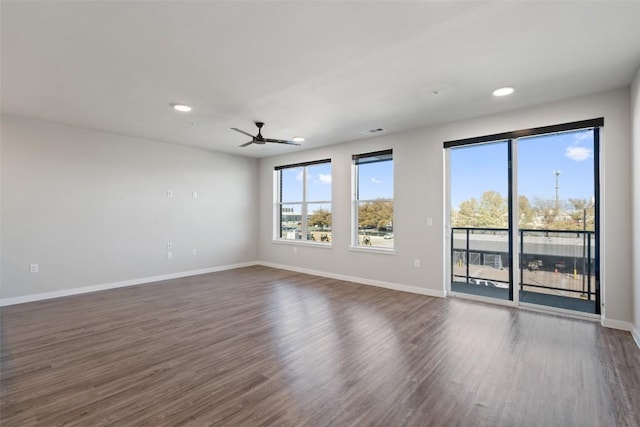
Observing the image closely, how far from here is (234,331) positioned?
3.18m

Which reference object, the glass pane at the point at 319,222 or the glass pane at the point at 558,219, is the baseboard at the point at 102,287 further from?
the glass pane at the point at 558,219

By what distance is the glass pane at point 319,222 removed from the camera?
6161 mm

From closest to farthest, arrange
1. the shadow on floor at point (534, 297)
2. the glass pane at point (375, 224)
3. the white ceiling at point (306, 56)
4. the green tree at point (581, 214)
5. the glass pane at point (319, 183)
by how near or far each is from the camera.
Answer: the white ceiling at point (306, 56), the green tree at point (581, 214), the shadow on floor at point (534, 297), the glass pane at point (375, 224), the glass pane at point (319, 183)

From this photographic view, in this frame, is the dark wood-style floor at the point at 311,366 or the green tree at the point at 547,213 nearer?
the dark wood-style floor at the point at 311,366

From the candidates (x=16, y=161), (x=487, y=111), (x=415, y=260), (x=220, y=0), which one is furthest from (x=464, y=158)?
(x=16, y=161)

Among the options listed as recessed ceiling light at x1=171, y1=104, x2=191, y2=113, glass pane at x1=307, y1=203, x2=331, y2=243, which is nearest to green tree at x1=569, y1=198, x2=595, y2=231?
glass pane at x1=307, y1=203, x2=331, y2=243

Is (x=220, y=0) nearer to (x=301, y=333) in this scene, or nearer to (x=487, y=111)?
(x=301, y=333)

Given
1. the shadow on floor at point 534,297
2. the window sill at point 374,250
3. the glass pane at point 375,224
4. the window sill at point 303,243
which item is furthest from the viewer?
the window sill at point 303,243

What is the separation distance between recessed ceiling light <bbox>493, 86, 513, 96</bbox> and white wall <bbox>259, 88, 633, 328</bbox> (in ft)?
2.42

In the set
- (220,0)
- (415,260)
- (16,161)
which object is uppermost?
(220,0)

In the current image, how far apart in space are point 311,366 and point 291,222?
4618 mm

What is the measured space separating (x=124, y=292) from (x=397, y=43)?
5.13 m

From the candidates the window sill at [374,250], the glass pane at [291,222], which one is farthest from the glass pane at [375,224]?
the glass pane at [291,222]

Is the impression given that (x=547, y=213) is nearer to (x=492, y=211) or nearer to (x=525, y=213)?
(x=525, y=213)
